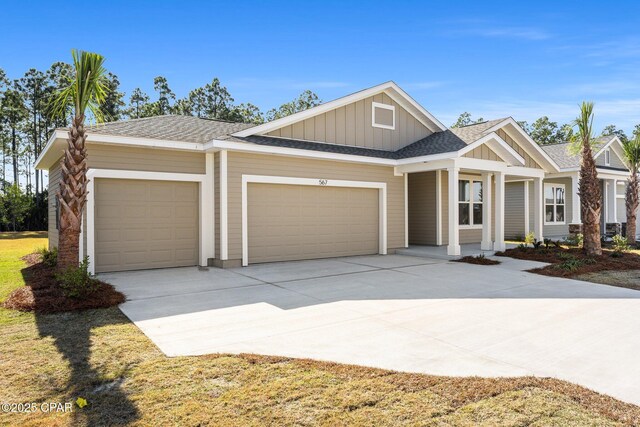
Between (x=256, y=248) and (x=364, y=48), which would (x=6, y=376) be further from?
(x=364, y=48)

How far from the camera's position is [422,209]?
15789mm

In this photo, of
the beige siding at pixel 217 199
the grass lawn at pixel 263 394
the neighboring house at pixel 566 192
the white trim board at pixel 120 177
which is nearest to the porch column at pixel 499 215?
the neighboring house at pixel 566 192

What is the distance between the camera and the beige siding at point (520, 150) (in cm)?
1510

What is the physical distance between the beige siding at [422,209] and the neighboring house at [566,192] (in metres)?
5.97

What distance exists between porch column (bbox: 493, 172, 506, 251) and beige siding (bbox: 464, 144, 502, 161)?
754 millimetres

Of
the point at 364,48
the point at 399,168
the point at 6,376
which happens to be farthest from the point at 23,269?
the point at 364,48

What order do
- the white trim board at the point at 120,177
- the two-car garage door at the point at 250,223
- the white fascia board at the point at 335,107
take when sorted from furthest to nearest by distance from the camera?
the white fascia board at the point at 335,107
the two-car garage door at the point at 250,223
the white trim board at the point at 120,177

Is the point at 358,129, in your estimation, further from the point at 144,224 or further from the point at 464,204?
the point at 144,224

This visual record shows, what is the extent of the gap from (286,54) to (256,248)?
10.1 meters

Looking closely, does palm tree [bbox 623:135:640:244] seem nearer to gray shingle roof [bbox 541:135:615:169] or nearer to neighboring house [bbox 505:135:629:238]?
gray shingle roof [bbox 541:135:615:169]

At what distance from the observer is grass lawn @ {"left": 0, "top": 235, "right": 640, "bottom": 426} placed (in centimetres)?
292

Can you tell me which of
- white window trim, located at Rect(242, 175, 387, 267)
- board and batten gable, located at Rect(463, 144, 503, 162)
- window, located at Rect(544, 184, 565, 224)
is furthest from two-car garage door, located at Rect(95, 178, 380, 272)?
window, located at Rect(544, 184, 565, 224)

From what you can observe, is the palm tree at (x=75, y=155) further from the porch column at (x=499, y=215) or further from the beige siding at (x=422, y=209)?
the porch column at (x=499, y=215)

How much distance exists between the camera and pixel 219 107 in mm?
42719
